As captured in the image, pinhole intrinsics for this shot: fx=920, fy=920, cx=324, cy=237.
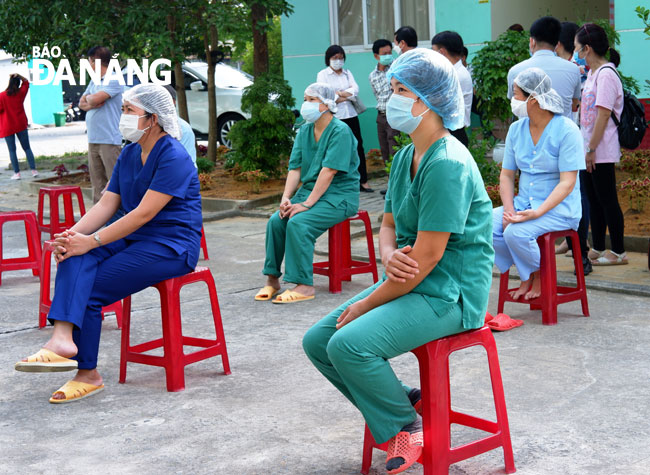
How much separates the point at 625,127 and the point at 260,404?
12.6ft

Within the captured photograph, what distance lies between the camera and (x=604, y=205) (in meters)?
7.11

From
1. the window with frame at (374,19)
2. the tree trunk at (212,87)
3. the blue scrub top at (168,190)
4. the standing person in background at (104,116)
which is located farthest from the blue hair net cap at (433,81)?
the window with frame at (374,19)

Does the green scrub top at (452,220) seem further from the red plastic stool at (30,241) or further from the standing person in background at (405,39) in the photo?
the standing person in background at (405,39)

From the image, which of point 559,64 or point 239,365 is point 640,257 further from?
point 239,365

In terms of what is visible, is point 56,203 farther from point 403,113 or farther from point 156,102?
point 403,113

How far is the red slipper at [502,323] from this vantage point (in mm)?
5709

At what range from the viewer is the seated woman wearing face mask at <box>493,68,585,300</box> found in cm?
581

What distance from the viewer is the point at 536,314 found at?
241 inches

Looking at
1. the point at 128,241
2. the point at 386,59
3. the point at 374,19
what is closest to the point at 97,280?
the point at 128,241

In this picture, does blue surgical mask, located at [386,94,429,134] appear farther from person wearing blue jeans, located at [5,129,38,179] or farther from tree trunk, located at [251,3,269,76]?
person wearing blue jeans, located at [5,129,38,179]

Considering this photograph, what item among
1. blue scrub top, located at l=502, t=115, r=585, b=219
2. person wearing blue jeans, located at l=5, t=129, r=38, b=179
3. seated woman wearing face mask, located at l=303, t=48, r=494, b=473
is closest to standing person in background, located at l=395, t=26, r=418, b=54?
blue scrub top, located at l=502, t=115, r=585, b=219

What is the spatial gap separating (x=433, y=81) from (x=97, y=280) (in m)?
2.18

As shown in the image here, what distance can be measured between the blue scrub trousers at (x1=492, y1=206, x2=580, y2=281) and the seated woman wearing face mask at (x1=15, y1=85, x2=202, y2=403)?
78.7 inches

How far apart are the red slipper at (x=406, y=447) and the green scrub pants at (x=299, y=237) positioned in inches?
133
